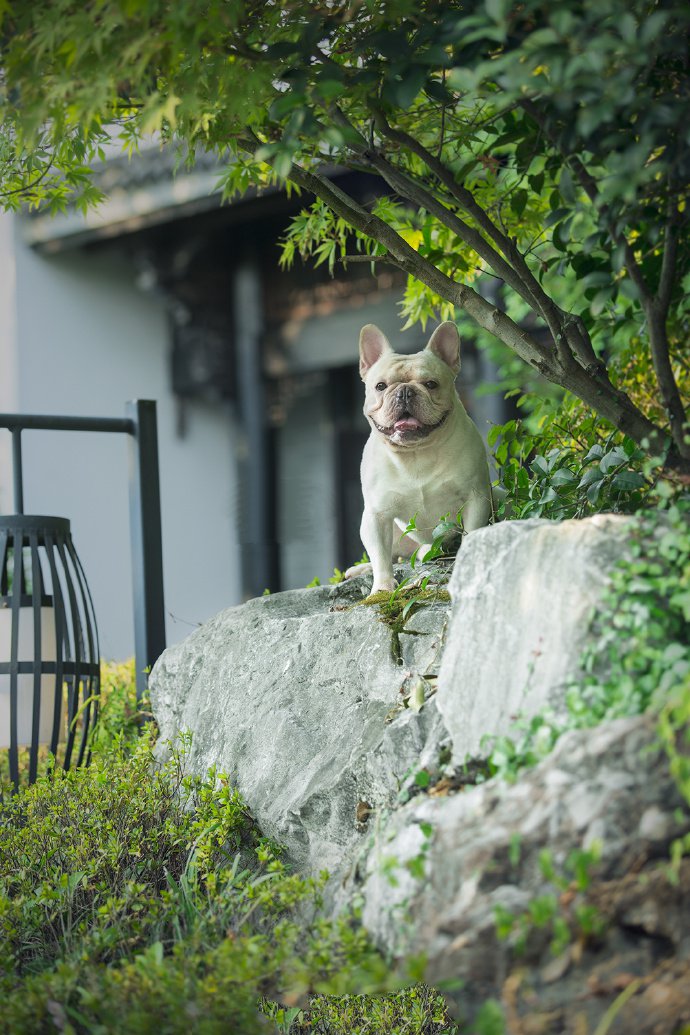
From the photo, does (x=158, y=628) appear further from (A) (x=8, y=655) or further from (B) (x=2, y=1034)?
(B) (x=2, y=1034)

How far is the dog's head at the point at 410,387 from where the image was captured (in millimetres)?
3242

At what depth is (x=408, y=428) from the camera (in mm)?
3242

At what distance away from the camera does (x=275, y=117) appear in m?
2.54

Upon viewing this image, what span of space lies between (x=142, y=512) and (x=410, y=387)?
1.98 meters

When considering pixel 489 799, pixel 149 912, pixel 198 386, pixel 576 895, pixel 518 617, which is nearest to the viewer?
pixel 576 895

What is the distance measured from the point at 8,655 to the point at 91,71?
→ 2.53m

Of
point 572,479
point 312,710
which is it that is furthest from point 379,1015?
point 572,479

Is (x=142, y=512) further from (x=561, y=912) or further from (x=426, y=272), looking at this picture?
(x=561, y=912)

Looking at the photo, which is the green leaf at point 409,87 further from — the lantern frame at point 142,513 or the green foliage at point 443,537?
the lantern frame at point 142,513

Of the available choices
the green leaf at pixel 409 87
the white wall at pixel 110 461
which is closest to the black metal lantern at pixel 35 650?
the green leaf at pixel 409 87

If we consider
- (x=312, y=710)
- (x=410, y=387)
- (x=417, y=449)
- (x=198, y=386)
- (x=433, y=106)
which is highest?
(x=433, y=106)

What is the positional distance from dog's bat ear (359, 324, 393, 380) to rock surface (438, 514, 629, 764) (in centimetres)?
102

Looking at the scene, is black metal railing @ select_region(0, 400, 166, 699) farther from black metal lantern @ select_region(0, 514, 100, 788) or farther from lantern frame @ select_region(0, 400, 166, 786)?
black metal lantern @ select_region(0, 514, 100, 788)

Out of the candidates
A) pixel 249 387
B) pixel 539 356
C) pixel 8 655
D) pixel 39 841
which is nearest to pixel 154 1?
pixel 539 356
